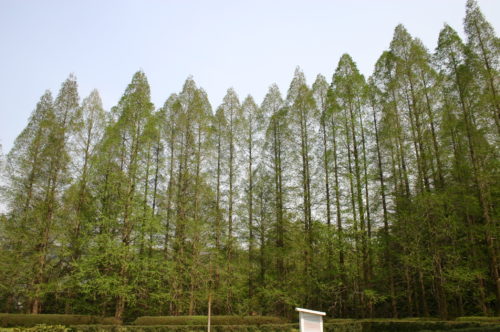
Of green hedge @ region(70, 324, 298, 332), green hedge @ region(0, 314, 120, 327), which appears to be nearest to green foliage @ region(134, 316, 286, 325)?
green hedge @ region(70, 324, 298, 332)

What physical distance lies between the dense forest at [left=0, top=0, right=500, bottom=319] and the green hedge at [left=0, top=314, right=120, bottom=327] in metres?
1.12

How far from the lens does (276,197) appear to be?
18859 mm

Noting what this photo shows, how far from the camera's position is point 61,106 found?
18172 mm

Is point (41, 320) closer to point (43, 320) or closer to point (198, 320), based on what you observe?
point (43, 320)

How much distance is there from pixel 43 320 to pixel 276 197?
11848 mm

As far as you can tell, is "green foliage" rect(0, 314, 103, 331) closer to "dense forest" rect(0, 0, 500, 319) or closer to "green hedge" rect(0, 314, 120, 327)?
"green hedge" rect(0, 314, 120, 327)

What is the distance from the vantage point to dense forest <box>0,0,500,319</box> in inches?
587

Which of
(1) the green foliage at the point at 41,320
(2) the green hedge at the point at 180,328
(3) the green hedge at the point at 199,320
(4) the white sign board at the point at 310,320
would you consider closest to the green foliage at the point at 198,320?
(3) the green hedge at the point at 199,320

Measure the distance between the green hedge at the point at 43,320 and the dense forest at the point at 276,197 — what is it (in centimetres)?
112

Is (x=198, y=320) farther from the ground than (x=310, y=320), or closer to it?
closer to it

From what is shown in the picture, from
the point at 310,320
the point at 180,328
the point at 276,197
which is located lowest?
the point at 180,328

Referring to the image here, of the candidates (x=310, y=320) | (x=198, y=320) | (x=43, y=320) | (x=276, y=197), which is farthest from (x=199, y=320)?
(x=310, y=320)

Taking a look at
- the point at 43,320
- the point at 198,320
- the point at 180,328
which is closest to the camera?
the point at 180,328

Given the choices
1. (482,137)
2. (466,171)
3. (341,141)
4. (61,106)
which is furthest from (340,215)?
(61,106)
